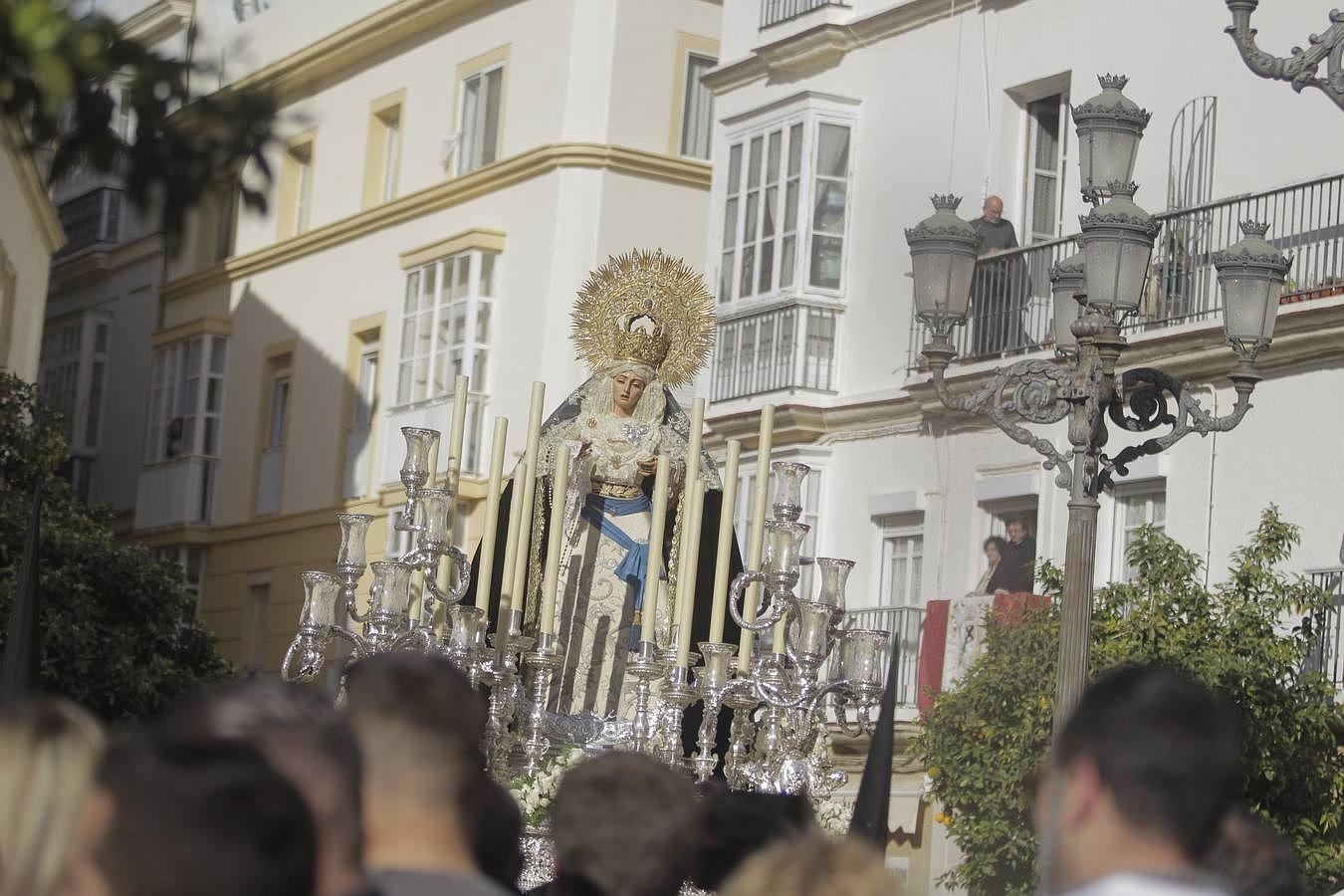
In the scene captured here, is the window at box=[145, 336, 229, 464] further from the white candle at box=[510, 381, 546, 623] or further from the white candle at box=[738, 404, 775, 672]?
the white candle at box=[738, 404, 775, 672]

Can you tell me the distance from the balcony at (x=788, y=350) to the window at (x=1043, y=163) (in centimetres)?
186

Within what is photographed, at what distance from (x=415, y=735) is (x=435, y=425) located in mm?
20716

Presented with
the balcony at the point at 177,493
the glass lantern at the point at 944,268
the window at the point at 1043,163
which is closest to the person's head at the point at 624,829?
the glass lantern at the point at 944,268

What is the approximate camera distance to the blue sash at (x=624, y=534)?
1064 cm

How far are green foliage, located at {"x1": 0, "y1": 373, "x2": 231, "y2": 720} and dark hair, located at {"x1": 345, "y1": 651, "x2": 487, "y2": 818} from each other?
14.3 m

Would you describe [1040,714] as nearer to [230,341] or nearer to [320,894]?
[320,894]

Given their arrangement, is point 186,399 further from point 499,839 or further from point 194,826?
point 194,826

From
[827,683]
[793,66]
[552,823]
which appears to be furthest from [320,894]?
[793,66]

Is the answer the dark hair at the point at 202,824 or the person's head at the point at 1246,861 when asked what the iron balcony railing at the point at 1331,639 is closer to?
the person's head at the point at 1246,861

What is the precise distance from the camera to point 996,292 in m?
19.6

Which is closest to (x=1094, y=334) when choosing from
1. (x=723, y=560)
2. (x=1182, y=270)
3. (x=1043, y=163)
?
(x=723, y=560)

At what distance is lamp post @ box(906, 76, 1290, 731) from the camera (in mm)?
10164

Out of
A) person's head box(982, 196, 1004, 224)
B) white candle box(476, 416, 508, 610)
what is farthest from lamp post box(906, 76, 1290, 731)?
person's head box(982, 196, 1004, 224)

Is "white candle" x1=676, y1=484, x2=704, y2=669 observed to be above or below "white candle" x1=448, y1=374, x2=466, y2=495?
below
